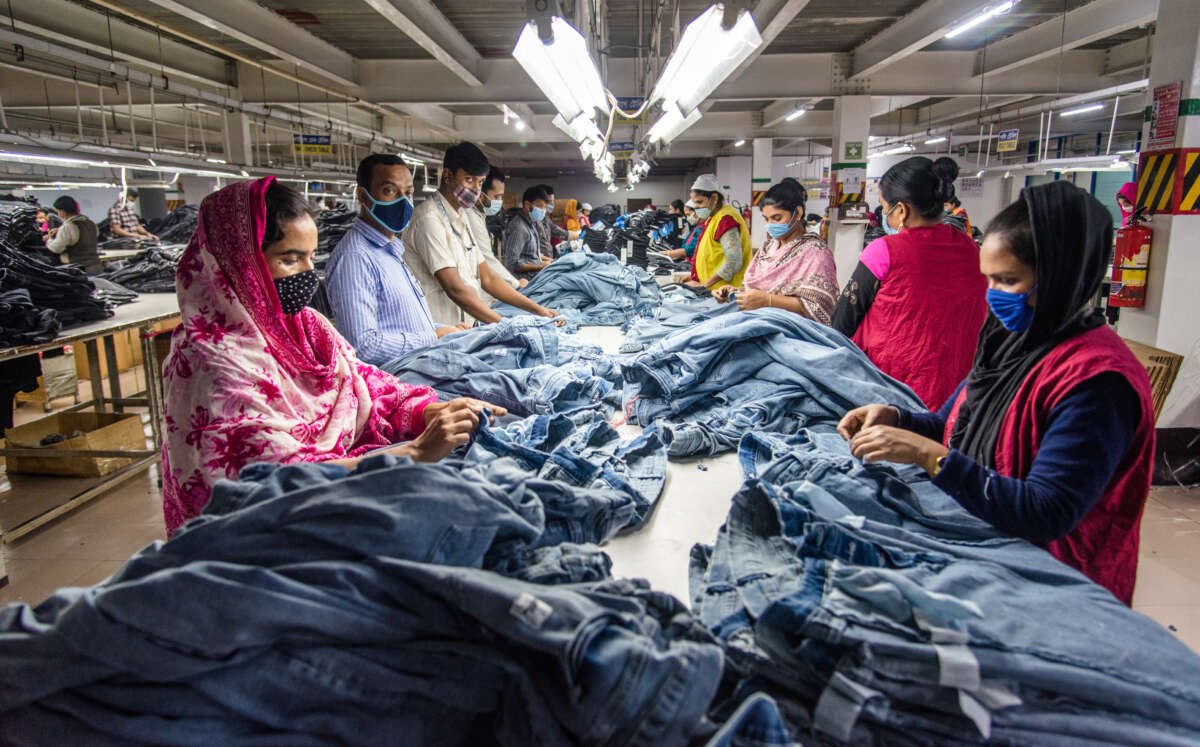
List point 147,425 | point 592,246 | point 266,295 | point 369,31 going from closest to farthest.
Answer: point 266,295, point 147,425, point 369,31, point 592,246

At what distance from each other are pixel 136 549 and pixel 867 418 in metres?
3.72

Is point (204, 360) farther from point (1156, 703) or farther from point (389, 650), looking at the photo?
point (1156, 703)

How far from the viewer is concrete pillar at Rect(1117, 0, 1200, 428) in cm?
405

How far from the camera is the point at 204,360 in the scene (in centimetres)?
143

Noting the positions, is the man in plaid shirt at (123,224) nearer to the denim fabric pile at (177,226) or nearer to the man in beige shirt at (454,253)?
the denim fabric pile at (177,226)

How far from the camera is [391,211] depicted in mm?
2666

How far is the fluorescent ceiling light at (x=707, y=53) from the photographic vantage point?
7.70 ft

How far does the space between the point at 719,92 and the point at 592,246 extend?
Result: 3044mm

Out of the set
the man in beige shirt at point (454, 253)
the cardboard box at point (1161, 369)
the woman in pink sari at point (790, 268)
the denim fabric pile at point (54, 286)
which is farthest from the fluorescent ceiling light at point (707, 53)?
the denim fabric pile at point (54, 286)

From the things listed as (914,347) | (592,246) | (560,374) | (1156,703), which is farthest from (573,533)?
(592,246)

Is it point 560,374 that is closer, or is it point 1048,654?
point 1048,654

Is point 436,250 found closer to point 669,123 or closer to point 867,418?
point 669,123

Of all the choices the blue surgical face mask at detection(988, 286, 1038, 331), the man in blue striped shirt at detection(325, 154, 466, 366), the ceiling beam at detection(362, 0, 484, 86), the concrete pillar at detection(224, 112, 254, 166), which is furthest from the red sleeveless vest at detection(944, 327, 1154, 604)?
the concrete pillar at detection(224, 112, 254, 166)

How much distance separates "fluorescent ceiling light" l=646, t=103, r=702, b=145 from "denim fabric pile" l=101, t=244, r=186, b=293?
3.94 meters
